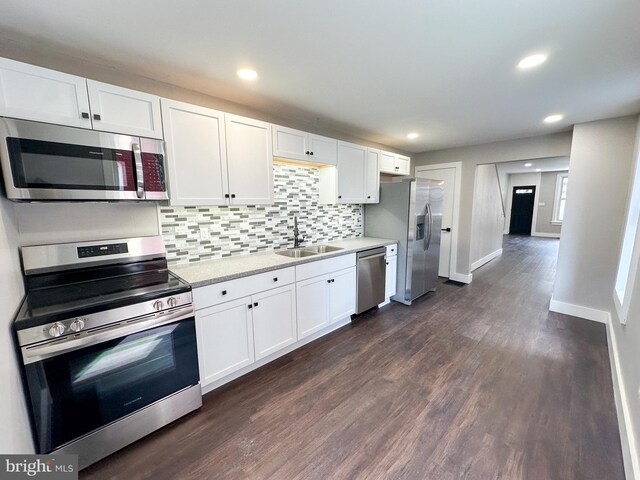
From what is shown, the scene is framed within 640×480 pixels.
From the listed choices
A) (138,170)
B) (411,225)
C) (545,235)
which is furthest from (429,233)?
(545,235)

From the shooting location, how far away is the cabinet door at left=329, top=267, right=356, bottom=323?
9.27 feet

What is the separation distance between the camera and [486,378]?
7.14 ft

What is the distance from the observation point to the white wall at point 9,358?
39.9 inches

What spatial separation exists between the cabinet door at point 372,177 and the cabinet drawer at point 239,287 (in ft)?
6.05

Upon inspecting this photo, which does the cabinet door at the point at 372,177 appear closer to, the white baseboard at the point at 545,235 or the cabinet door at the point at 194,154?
the cabinet door at the point at 194,154

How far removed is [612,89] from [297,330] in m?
3.46

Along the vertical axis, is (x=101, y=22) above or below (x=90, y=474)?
above

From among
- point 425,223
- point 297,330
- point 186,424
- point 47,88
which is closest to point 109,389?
point 186,424

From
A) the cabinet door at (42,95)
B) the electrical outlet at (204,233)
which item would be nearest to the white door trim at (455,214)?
the electrical outlet at (204,233)

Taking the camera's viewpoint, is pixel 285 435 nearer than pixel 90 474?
No

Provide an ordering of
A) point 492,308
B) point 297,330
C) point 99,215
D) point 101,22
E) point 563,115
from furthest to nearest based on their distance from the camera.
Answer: point 492,308
point 563,115
point 297,330
point 99,215
point 101,22

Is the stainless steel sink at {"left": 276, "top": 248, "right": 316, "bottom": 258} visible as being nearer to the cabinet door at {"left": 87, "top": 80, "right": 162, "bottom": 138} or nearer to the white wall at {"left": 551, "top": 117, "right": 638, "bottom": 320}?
the cabinet door at {"left": 87, "top": 80, "right": 162, "bottom": 138}

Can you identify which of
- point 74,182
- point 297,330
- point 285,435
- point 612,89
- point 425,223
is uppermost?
point 612,89

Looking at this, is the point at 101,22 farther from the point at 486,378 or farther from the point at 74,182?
the point at 486,378
